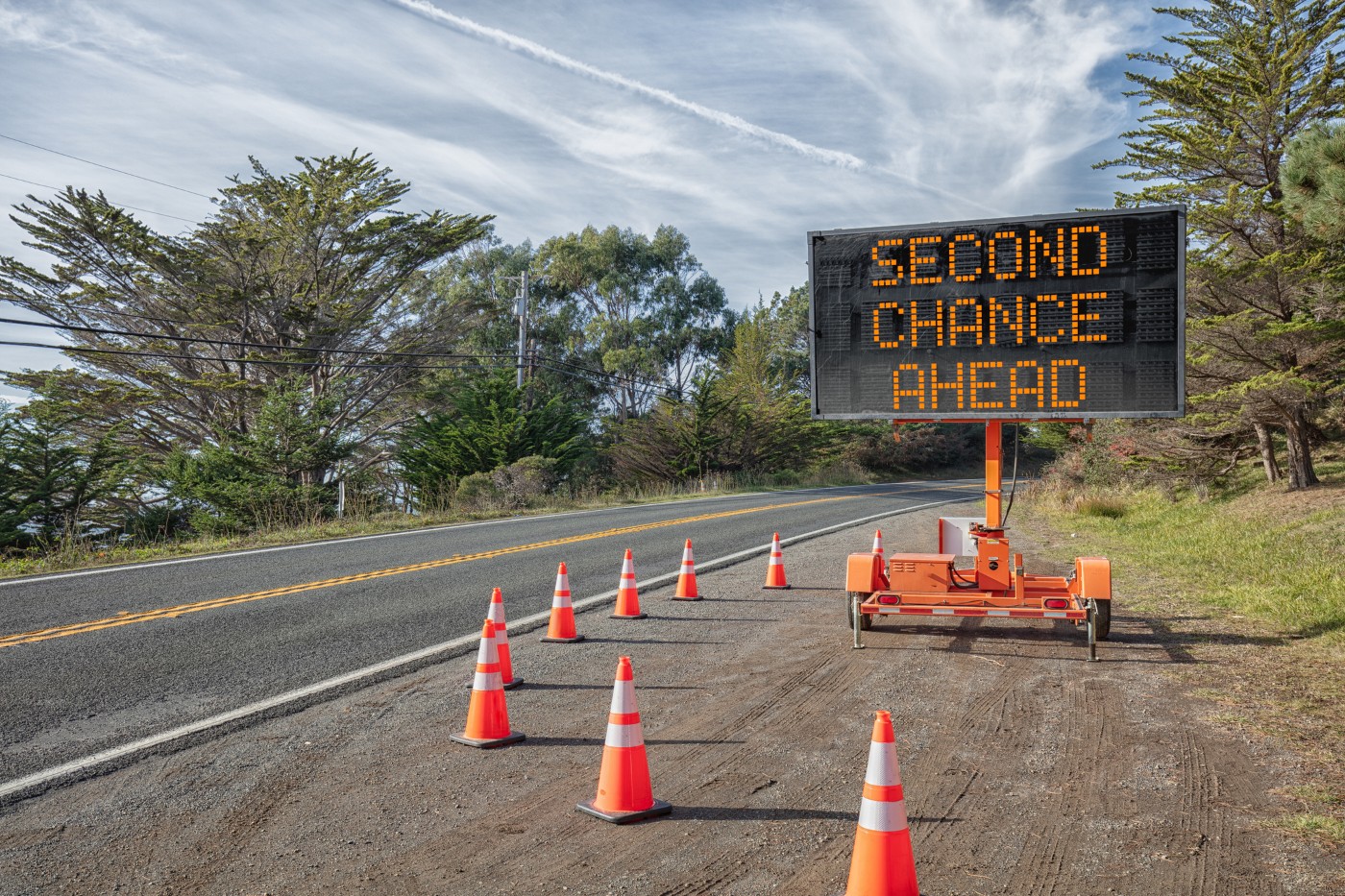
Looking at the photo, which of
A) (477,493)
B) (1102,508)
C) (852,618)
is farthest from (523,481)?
(852,618)

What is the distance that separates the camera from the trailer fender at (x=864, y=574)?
337 inches

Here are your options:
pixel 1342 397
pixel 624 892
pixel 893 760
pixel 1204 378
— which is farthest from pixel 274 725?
pixel 1342 397

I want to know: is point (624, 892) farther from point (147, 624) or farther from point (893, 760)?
point (147, 624)

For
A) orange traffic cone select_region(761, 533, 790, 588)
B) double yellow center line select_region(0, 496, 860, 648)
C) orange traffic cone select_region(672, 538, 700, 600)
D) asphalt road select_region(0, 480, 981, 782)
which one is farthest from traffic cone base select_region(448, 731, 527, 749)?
orange traffic cone select_region(761, 533, 790, 588)

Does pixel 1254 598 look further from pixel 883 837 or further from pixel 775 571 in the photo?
pixel 883 837

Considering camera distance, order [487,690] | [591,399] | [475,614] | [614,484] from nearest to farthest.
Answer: [487,690] < [475,614] < [614,484] < [591,399]

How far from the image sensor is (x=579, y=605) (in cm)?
1017

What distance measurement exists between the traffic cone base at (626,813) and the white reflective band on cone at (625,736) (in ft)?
0.99

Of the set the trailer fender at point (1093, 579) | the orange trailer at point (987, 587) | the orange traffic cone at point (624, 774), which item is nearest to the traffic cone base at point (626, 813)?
the orange traffic cone at point (624, 774)

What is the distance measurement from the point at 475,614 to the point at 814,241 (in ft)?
16.0

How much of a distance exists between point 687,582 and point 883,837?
23.9 ft

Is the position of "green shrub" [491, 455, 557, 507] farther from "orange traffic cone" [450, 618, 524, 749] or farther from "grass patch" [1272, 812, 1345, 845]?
"grass patch" [1272, 812, 1345, 845]

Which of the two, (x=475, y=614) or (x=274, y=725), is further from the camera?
(x=475, y=614)

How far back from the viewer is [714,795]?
15.8 ft
